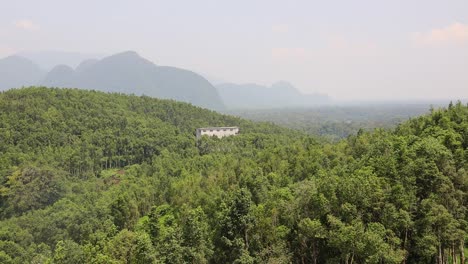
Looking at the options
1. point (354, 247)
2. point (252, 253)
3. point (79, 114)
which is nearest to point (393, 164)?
point (354, 247)

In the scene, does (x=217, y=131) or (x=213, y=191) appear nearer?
(x=213, y=191)

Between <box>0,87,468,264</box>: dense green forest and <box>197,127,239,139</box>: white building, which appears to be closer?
<box>0,87,468,264</box>: dense green forest

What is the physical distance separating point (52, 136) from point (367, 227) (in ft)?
238

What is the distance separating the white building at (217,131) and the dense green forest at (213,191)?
5733 mm

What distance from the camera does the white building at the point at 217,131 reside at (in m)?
93.5

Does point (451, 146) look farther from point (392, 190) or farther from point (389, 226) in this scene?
point (389, 226)

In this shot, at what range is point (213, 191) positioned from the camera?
42.8 meters

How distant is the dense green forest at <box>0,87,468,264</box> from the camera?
24062 millimetres

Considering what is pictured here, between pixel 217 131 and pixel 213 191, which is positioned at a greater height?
pixel 217 131

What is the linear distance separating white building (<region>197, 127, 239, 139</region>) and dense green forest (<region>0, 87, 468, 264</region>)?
573 centimetres

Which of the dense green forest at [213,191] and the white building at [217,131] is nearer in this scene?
the dense green forest at [213,191]

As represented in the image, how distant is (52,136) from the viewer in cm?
7894

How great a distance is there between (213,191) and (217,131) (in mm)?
53844

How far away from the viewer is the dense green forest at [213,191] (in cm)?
2406
